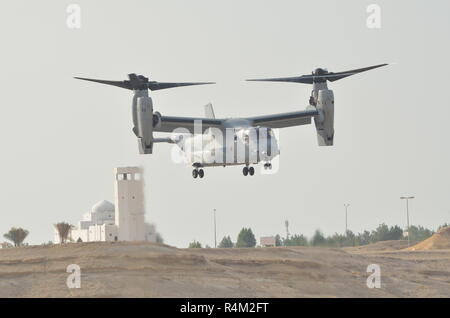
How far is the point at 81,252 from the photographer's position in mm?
74312

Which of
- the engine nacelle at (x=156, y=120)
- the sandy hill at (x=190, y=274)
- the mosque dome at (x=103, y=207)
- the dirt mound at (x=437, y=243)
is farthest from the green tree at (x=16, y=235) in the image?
the dirt mound at (x=437, y=243)

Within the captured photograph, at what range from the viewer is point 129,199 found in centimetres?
9900

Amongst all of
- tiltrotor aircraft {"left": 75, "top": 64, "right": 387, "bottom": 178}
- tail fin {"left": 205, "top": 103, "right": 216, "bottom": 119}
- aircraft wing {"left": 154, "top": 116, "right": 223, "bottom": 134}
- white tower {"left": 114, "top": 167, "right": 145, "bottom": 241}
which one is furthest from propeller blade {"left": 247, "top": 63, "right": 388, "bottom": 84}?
white tower {"left": 114, "top": 167, "right": 145, "bottom": 241}

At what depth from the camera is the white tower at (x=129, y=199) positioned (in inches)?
3893

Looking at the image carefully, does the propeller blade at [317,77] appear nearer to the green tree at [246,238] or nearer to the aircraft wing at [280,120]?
the aircraft wing at [280,120]

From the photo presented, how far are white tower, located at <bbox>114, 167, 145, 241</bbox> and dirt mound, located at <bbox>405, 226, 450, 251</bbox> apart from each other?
130 ft

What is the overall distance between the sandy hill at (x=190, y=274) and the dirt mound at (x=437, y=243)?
34.2 metres

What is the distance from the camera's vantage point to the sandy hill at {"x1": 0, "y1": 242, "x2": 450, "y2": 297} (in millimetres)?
65438
